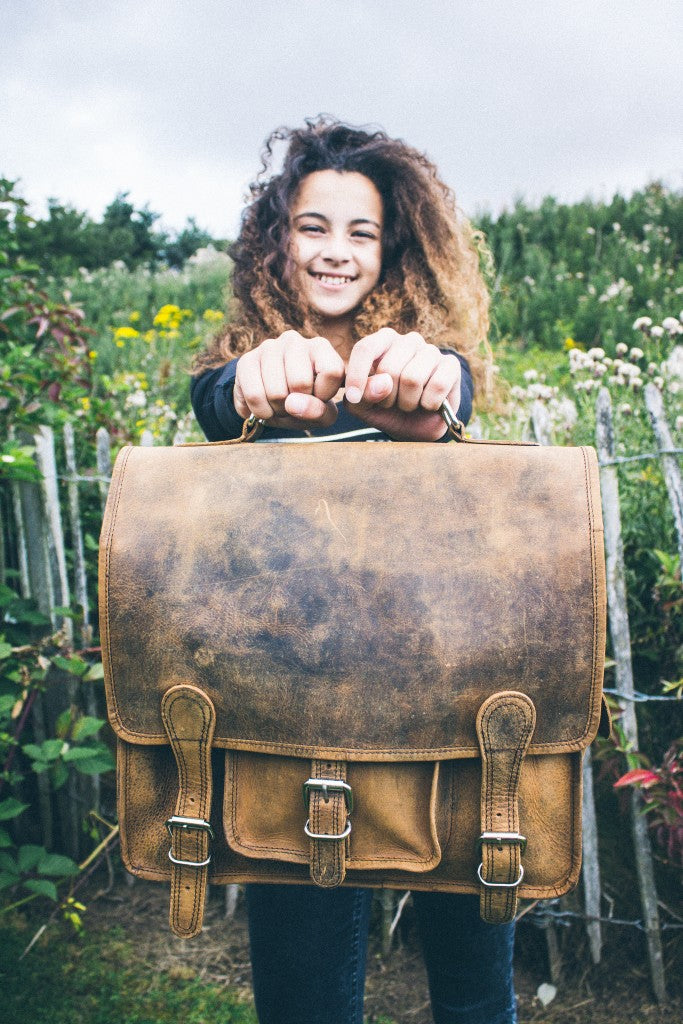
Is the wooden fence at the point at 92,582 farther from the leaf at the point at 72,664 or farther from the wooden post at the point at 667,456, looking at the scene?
the leaf at the point at 72,664

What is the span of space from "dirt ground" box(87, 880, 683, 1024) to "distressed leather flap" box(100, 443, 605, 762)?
1.62 meters

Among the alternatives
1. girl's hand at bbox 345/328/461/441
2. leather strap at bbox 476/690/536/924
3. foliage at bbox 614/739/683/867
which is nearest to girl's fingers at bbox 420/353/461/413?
girl's hand at bbox 345/328/461/441

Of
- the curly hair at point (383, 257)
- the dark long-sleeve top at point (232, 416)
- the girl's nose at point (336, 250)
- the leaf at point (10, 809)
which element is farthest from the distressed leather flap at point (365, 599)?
the leaf at point (10, 809)

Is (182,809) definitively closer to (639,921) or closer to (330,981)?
(330,981)

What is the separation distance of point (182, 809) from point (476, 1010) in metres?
0.74

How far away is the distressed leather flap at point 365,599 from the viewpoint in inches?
41.6

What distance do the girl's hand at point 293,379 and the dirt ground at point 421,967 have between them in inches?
80.9

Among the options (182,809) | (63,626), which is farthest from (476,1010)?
(63,626)

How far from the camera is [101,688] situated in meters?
2.73

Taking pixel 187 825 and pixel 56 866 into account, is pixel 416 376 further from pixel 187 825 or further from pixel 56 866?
pixel 56 866

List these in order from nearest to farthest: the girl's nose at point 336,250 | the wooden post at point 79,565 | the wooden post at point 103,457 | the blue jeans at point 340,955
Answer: the blue jeans at point 340,955 → the girl's nose at point 336,250 → the wooden post at point 103,457 → the wooden post at point 79,565

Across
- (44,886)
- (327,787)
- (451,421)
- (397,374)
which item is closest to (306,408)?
(397,374)

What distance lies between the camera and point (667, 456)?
2025 mm

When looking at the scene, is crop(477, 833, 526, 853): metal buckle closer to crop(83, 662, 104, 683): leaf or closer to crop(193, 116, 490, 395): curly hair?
crop(193, 116, 490, 395): curly hair
